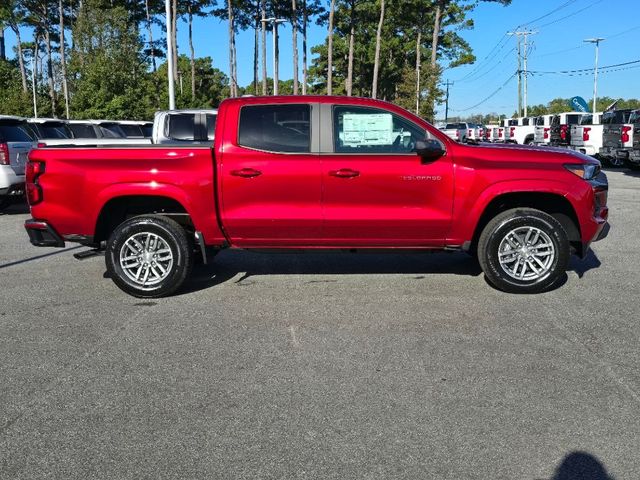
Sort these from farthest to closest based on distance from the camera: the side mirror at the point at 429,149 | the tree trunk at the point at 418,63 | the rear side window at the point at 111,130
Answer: the tree trunk at the point at 418,63 → the rear side window at the point at 111,130 → the side mirror at the point at 429,149

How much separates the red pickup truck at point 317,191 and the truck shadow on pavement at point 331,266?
662mm

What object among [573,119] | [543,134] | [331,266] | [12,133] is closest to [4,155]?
[12,133]

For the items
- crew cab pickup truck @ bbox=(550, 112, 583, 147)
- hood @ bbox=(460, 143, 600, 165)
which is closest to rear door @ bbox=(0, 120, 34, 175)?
hood @ bbox=(460, 143, 600, 165)

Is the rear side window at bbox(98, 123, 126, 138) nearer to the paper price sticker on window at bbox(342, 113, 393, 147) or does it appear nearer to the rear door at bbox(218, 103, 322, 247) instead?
the rear door at bbox(218, 103, 322, 247)

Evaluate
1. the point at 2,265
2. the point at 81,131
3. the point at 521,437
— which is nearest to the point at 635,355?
the point at 521,437

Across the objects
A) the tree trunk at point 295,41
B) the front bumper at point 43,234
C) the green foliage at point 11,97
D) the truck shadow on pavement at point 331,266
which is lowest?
the truck shadow on pavement at point 331,266

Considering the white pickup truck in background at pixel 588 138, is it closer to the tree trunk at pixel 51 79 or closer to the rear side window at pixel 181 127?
the rear side window at pixel 181 127

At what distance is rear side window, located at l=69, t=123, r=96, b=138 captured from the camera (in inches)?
734

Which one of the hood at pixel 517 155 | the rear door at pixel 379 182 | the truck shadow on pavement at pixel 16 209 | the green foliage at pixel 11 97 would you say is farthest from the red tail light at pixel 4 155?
the green foliage at pixel 11 97

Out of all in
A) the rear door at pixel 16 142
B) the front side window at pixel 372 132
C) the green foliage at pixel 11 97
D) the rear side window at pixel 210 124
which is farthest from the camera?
the green foliage at pixel 11 97

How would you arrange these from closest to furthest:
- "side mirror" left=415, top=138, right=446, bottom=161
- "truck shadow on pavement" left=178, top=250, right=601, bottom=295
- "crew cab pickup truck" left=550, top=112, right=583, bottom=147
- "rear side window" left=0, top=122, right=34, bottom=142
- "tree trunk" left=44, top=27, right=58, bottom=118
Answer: "side mirror" left=415, top=138, right=446, bottom=161, "truck shadow on pavement" left=178, top=250, right=601, bottom=295, "rear side window" left=0, top=122, right=34, bottom=142, "crew cab pickup truck" left=550, top=112, right=583, bottom=147, "tree trunk" left=44, top=27, right=58, bottom=118

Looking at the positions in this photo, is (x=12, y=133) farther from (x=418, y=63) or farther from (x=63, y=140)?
(x=418, y=63)

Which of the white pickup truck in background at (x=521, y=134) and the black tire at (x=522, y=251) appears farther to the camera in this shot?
the white pickup truck in background at (x=521, y=134)

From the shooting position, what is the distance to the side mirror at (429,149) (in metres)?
5.80
